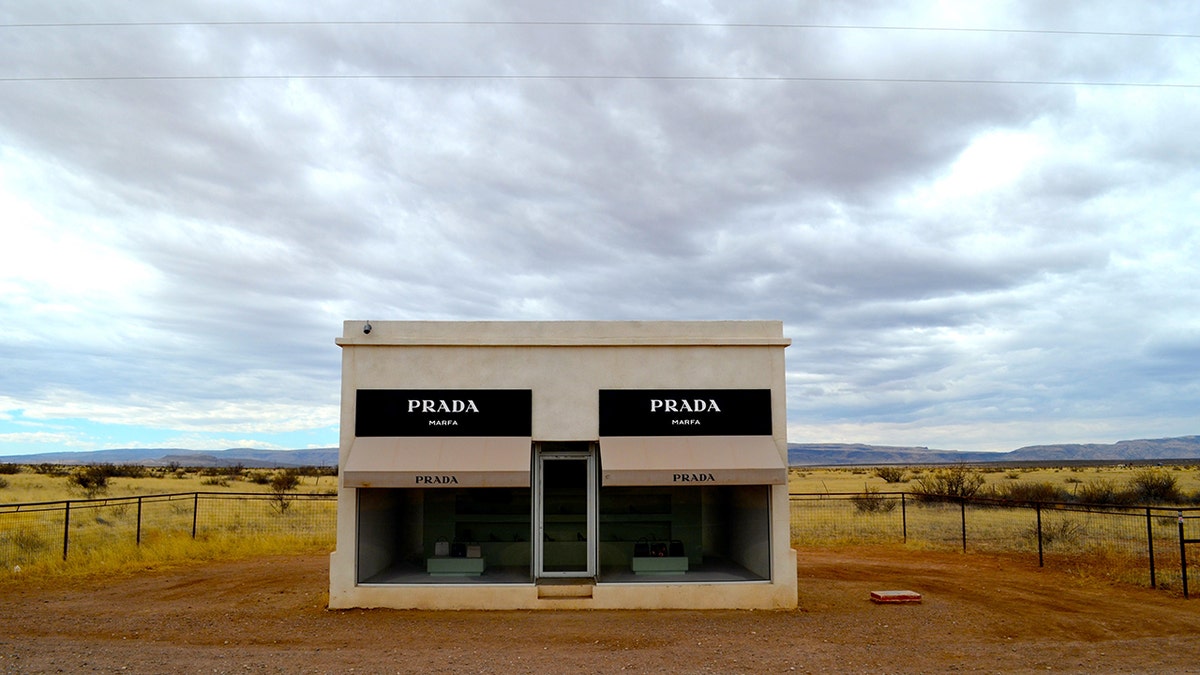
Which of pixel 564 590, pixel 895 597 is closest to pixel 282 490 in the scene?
pixel 564 590

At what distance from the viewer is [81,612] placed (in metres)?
13.7

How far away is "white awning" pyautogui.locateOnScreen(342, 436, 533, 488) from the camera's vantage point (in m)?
13.9

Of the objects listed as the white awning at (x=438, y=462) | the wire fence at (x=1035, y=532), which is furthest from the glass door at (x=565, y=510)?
the wire fence at (x=1035, y=532)

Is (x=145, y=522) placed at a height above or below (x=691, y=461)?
below

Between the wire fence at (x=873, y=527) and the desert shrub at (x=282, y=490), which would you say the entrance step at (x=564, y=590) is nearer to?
the wire fence at (x=873, y=527)

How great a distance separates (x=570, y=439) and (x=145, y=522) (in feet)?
65.1

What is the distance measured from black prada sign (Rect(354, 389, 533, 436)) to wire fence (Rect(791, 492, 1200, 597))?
35.7 ft

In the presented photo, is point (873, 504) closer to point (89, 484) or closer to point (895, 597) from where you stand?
point (895, 597)

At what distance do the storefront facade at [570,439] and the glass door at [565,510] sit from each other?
24 mm

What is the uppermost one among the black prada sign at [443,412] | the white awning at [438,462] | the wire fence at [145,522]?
the black prada sign at [443,412]

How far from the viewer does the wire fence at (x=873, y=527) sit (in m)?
18.8

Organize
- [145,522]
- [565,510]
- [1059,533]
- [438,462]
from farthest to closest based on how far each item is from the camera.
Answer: [145,522] → [1059,533] → [565,510] → [438,462]

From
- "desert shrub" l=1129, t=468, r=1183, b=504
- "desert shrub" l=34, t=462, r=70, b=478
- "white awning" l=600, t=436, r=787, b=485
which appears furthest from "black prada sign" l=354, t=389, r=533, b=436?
"desert shrub" l=34, t=462, r=70, b=478

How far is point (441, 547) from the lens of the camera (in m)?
15.0
